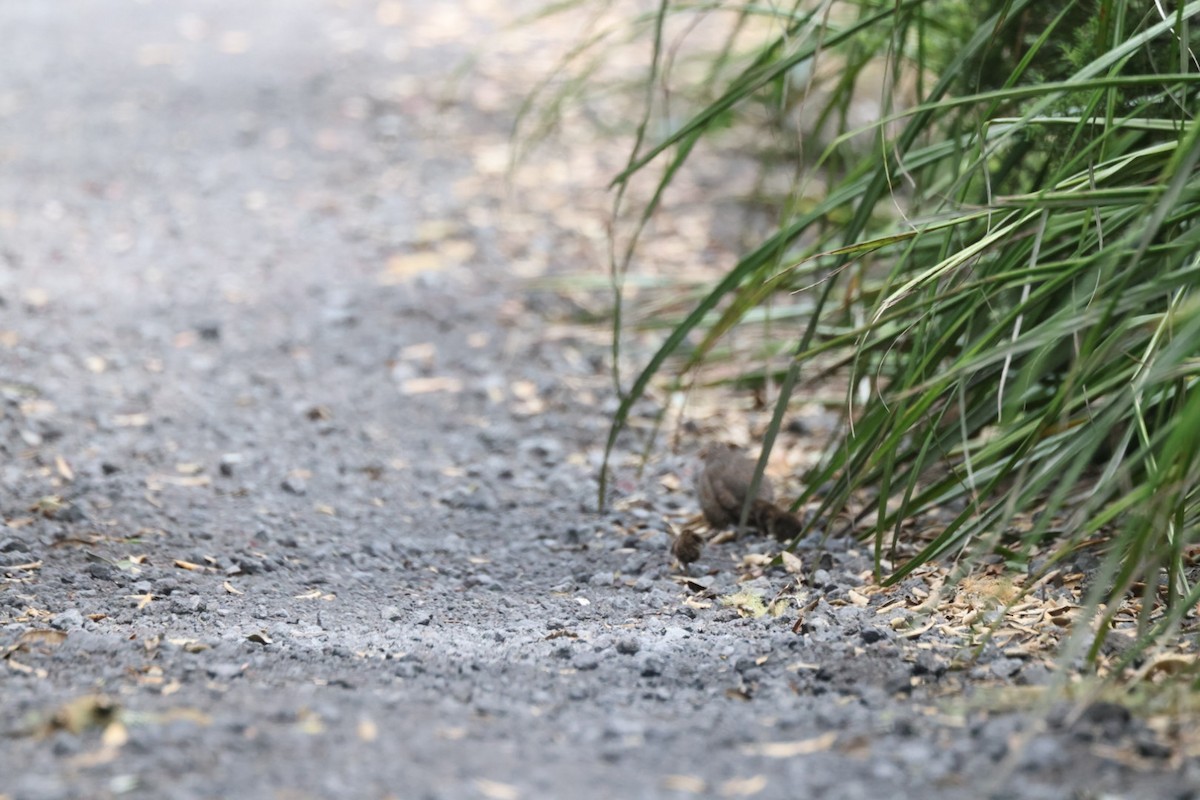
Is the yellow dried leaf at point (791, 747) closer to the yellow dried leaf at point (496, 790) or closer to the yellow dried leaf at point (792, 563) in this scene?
the yellow dried leaf at point (496, 790)

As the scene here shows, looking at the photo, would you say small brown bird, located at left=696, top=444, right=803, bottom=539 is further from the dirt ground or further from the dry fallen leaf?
the dry fallen leaf

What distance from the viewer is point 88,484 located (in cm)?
177

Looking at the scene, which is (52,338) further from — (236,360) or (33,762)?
(33,762)

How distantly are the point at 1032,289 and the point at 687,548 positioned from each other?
54 cm

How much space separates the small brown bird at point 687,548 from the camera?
5.20 feet

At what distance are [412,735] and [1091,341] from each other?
63 cm

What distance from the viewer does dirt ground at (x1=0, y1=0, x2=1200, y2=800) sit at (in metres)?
0.96

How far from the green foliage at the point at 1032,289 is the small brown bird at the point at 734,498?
122mm

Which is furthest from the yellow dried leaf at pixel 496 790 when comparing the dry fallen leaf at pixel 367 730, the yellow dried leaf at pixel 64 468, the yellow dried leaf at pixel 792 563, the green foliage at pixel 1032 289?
the yellow dried leaf at pixel 64 468

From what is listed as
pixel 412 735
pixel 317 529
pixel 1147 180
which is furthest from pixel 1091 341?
pixel 317 529

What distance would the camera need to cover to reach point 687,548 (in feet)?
5.20

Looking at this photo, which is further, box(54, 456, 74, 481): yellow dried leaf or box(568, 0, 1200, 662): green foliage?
box(54, 456, 74, 481): yellow dried leaf

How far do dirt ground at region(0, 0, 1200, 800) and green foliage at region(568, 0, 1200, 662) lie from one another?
0.59ft

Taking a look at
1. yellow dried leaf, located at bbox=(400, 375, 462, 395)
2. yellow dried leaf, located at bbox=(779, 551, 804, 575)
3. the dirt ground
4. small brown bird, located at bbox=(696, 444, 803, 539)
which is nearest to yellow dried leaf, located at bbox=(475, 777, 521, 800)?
the dirt ground
